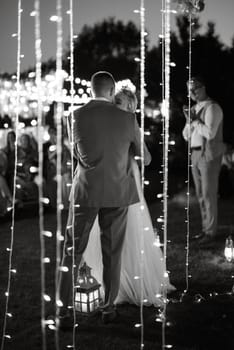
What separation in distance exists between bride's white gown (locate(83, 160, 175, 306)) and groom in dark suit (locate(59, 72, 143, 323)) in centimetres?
40

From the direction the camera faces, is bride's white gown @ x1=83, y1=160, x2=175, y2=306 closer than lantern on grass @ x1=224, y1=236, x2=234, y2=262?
Yes

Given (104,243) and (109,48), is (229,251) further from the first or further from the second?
(109,48)

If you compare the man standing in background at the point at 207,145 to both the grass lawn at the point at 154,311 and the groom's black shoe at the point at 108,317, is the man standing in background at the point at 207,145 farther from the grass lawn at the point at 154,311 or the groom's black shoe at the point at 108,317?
the groom's black shoe at the point at 108,317

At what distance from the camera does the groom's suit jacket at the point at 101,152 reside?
3.78 m

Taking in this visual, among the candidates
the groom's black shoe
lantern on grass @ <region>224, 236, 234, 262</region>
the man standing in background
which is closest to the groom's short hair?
the groom's black shoe

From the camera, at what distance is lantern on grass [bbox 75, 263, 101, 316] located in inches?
160

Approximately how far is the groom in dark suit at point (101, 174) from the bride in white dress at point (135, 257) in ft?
1.26

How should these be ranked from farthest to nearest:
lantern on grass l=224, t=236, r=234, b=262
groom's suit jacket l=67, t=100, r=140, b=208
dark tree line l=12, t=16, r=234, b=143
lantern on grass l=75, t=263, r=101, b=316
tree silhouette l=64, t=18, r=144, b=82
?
1. tree silhouette l=64, t=18, r=144, b=82
2. dark tree line l=12, t=16, r=234, b=143
3. lantern on grass l=224, t=236, r=234, b=262
4. lantern on grass l=75, t=263, r=101, b=316
5. groom's suit jacket l=67, t=100, r=140, b=208

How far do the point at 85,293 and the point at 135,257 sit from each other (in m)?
0.57

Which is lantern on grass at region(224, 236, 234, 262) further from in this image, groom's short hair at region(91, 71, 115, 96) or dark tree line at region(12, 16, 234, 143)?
dark tree line at region(12, 16, 234, 143)

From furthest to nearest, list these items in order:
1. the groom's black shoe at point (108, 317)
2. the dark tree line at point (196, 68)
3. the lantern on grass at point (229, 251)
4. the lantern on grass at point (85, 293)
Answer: the dark tree line at point (196, 68) → the lantern on grass at point (229, 251) → the lantern on grass at point (85, 293) → the groom's black shoe at point (108, 317)

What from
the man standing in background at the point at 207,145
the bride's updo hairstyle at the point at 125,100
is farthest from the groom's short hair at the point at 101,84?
the man standing in background at the point at 207,145

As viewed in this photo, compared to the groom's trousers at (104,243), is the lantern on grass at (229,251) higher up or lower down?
lower down

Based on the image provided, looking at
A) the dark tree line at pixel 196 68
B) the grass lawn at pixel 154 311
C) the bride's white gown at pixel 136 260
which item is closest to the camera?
the grass lawn at pixel 154 311
